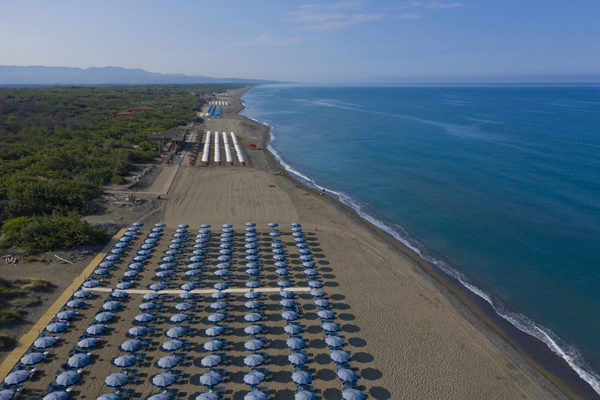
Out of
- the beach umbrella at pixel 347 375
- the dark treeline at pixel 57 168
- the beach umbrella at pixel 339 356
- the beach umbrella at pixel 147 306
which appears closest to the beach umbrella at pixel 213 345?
the beach umbrella at pixel 147 306

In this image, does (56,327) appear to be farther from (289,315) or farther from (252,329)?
(289,315)

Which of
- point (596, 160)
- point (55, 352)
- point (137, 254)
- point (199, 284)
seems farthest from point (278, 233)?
point (596, 160)

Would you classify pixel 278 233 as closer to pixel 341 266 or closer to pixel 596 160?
pixel 341 266

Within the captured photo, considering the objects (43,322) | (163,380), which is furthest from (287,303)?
(43,322)

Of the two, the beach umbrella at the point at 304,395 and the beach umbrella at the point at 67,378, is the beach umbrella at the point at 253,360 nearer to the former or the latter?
the beach umbrella at the point at 304,395

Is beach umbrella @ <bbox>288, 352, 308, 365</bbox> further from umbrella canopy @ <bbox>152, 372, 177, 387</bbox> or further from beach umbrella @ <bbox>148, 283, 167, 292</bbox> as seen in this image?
beach umbrella @ <bbox>148, 283, 167, 292</bbox>

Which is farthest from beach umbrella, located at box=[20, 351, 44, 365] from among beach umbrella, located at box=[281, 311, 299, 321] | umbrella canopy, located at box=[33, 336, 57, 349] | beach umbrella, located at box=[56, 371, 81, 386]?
beach umbrella, located at box=[281, 311, 299, 321]
